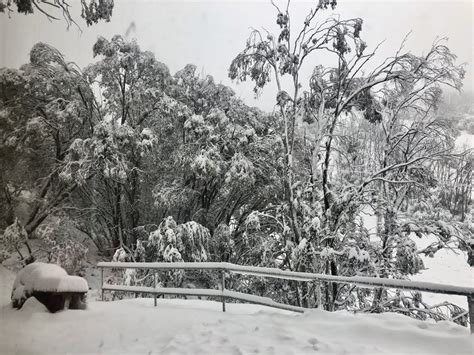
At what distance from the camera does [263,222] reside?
759cm

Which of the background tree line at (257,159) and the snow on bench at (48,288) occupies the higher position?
the background tree line at (257,159)

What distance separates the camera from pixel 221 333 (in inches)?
105

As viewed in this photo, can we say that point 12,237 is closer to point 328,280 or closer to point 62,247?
point 62,247

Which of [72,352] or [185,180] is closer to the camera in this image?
[72,352]

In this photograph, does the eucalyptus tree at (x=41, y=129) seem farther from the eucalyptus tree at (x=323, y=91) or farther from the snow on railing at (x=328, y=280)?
the eucalyptus tree at (x=323, y=91)

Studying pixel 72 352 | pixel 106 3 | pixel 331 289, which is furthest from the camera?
pixel 331 289

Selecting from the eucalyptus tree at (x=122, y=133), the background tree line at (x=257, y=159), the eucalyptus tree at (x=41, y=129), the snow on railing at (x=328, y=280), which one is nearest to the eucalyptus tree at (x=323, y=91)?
the background tree line at (x=257, y=159)

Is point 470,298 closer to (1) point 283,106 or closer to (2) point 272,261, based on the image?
(2) point 272,261

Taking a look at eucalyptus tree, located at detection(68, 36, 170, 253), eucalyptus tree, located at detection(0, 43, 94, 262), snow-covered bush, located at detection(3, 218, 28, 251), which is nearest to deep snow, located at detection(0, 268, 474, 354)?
snow-covered bush, located at detection(3, 218, 28, 251)

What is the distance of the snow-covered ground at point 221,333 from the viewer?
2305mm

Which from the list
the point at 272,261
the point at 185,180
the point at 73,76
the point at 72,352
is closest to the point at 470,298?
the point at 72,352

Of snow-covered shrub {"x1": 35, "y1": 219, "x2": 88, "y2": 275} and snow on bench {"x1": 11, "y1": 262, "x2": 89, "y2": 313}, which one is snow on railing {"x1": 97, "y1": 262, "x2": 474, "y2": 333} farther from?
snow-covered shrub {"x1": 35, "y1": 219, "x2": 88, "y2": 275}

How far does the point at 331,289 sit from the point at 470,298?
183 inches

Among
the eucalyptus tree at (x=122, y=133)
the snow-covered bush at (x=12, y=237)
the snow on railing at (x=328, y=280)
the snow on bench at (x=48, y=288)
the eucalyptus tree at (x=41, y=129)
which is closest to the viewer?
the snow on railing at (x=328, y=280)
